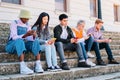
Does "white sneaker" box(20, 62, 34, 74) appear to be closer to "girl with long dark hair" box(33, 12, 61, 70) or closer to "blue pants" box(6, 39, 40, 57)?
"blue pants" box(6, 39, 40, 57)

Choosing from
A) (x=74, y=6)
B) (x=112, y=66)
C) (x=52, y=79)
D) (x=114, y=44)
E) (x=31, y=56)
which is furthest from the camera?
(x=74, y=6)

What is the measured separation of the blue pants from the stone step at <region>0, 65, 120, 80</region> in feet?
1.59

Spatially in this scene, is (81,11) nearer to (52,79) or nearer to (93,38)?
(93,38)

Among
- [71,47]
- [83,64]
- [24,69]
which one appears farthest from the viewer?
[71,47]

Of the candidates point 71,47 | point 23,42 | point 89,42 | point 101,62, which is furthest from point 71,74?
point 89,42

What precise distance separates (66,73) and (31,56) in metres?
0.83

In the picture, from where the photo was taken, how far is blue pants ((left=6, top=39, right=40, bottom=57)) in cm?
545

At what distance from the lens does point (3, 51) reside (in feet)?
20.3

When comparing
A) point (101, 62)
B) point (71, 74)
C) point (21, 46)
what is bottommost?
point (71, 74)

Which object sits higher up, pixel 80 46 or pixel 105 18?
pixel 105 18

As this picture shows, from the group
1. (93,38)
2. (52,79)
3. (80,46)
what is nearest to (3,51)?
(52,79)

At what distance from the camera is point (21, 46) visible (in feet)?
17.9

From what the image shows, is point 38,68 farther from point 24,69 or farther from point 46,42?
point 46,42

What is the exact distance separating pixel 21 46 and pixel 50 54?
72 cm
